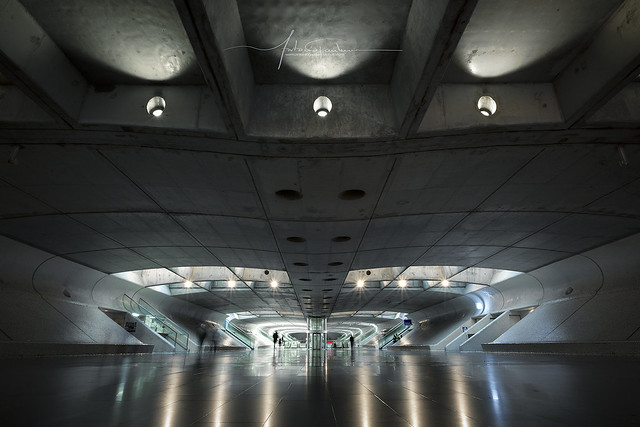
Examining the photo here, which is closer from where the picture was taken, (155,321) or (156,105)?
(156,105)

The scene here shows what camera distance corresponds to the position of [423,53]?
539 centimetres

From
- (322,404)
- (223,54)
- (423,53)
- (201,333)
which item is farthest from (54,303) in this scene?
(201,333)

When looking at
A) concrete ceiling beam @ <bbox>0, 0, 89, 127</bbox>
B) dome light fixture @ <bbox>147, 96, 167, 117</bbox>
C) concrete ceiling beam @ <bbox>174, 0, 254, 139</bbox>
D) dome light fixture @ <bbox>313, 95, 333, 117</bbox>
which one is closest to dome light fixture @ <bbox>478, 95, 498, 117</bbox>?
dome light fixture @ <bbox>313, 95, 333, 117</bbox>

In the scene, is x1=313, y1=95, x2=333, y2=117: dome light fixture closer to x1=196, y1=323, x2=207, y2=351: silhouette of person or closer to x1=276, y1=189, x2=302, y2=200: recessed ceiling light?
x1=276, y1=189, x2=302, y2=200: recessed ceiling light

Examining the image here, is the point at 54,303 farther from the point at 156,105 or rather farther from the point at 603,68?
the point at 603,68

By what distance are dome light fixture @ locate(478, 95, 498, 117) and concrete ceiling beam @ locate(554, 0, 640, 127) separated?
130 cm

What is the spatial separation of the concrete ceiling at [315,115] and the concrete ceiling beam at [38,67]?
27mm

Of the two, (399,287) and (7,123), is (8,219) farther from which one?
(399,287)

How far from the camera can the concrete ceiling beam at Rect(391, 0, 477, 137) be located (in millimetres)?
4547

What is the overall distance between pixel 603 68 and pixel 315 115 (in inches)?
200

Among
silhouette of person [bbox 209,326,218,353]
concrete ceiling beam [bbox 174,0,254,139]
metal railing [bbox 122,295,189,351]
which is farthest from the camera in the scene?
silhouette of person [bbox 209,326,218,353]

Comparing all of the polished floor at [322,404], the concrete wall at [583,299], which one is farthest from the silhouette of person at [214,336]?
the polished floor at [322,404]

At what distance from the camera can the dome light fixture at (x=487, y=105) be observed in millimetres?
6996

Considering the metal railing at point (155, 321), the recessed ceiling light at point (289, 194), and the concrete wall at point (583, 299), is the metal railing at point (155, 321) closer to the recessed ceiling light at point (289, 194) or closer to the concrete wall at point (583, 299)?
the recessed ceiling light at point (289, 194)
